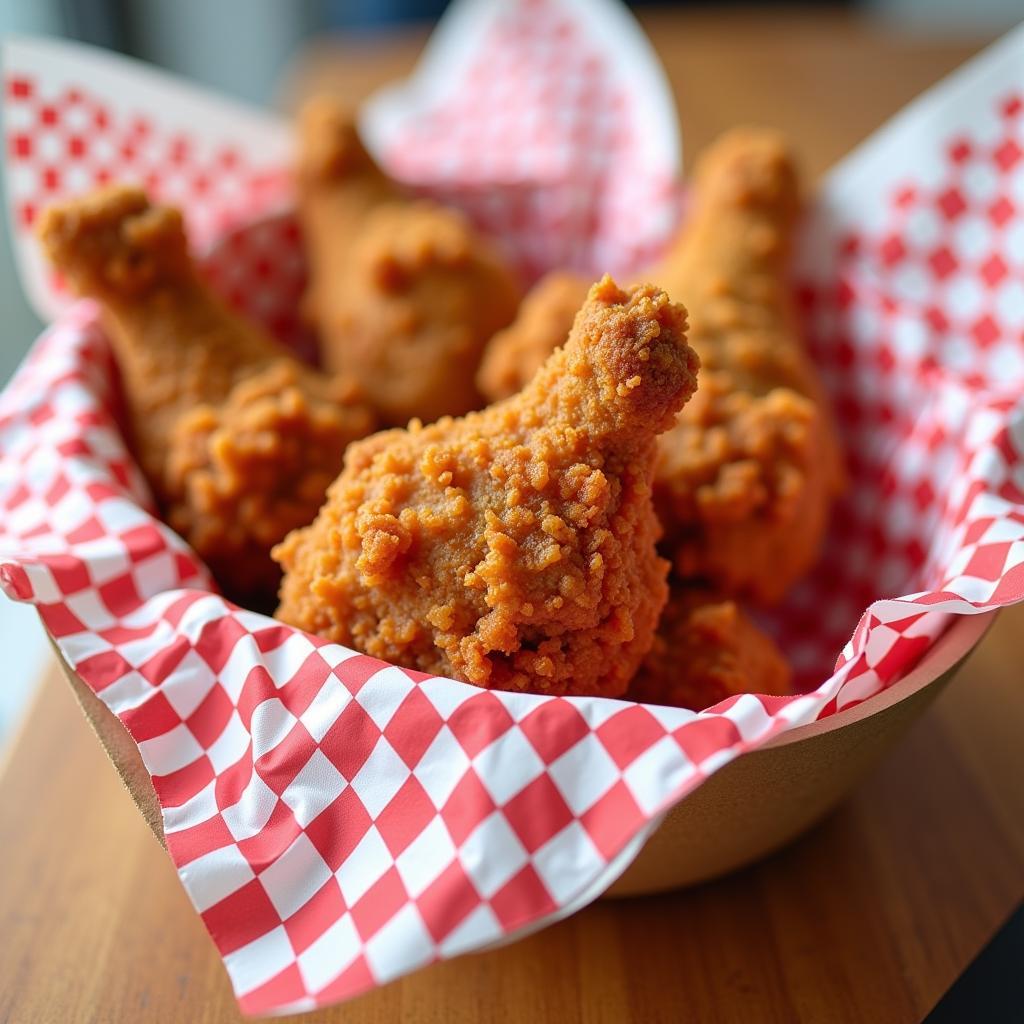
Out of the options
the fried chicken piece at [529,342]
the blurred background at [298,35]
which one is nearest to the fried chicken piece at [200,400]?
the fried chicken piece at [529,342]

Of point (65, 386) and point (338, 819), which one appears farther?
point (65, 386)

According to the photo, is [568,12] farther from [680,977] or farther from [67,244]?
[680,977]

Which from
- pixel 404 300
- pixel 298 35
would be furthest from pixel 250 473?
pixel 298 35

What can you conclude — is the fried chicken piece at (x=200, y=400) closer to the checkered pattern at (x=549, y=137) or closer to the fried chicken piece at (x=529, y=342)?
the fried chicken piece at (x=529, y=342)

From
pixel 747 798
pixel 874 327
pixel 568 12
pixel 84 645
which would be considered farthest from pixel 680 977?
pixel 568 12

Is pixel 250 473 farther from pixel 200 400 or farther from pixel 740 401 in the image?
pixel 740 401

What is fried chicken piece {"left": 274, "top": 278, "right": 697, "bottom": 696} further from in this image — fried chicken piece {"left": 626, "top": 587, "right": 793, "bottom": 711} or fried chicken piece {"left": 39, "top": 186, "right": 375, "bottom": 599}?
fried chicken piece {"left": 39, "top": 186, "right": 375, "bottom": 599}

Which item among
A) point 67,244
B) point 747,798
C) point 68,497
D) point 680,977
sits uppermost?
point 67,244
